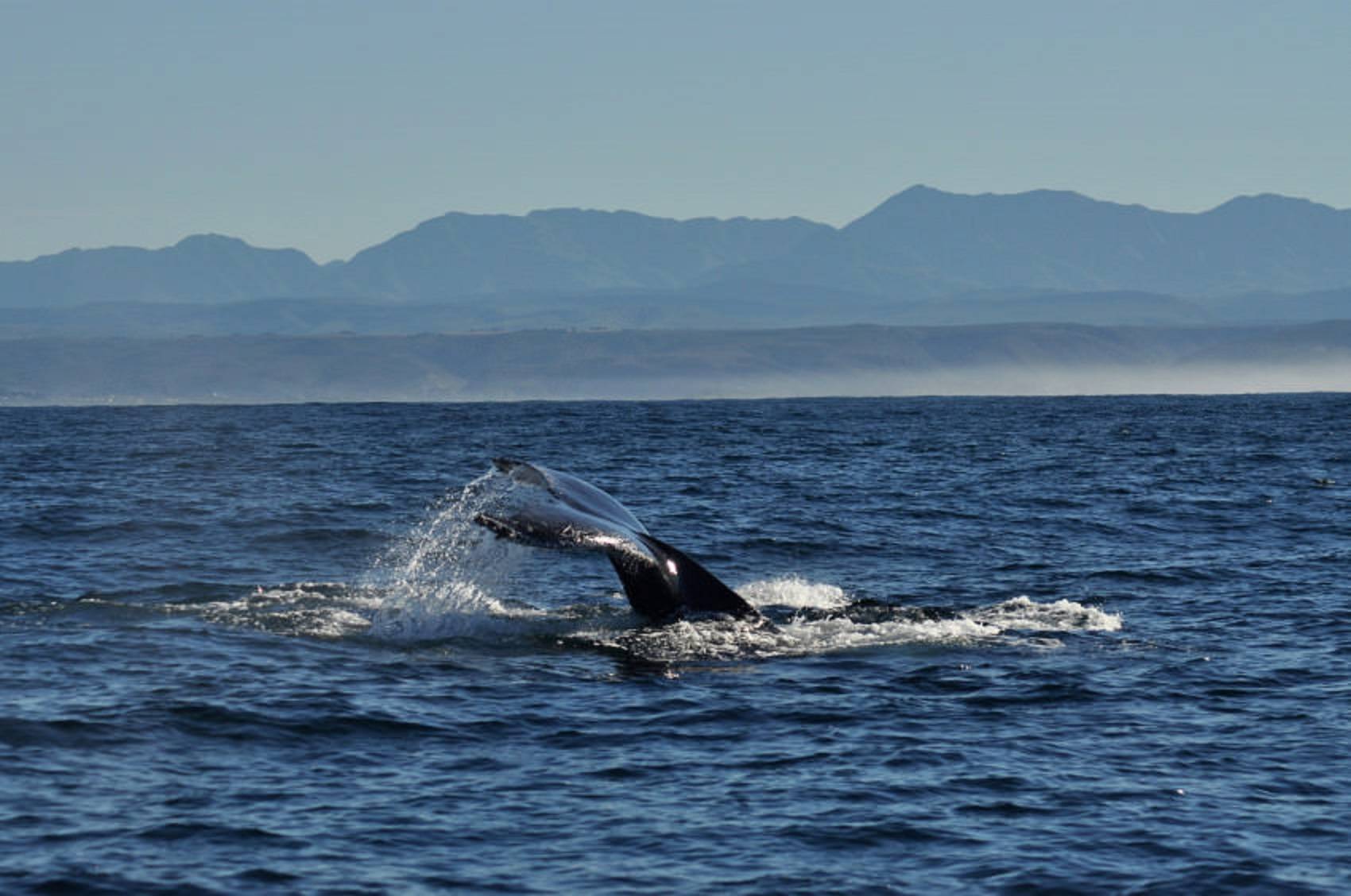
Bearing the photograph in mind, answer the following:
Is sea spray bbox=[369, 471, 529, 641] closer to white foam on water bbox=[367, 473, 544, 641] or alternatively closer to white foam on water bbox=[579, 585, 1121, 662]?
white foam on water bbox=[367, 473, 544, 641]

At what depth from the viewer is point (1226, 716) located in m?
14.5

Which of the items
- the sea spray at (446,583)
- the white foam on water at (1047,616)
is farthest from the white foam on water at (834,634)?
the sea spray at (446,583)

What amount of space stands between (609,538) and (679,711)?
1679 mm

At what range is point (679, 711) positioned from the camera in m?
14.6

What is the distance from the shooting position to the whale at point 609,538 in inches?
564

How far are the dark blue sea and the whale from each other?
0.31 m

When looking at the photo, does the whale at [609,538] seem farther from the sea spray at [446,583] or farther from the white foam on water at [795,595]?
the white foam on water at [795,595]

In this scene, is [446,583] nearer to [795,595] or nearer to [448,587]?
[448,587]

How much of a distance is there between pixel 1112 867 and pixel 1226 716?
4.33 m

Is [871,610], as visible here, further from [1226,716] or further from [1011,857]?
[1011,857]

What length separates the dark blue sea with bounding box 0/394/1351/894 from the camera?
1072 centimetres

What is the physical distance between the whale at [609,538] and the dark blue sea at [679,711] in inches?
12.1

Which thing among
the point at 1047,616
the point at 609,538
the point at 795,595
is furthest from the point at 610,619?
the point at 1047,616

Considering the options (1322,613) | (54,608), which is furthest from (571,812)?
(1322,613)
